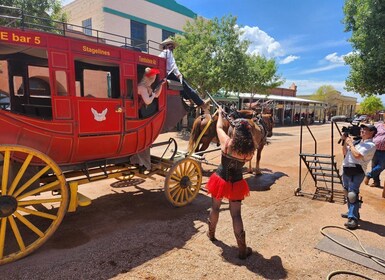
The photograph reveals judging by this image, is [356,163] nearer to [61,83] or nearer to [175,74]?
[175,74]

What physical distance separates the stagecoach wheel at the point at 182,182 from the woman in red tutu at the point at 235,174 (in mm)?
1356

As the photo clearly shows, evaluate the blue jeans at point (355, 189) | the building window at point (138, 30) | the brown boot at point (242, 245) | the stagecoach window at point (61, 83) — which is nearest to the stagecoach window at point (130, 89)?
the stagecoach window at point (61, 83)

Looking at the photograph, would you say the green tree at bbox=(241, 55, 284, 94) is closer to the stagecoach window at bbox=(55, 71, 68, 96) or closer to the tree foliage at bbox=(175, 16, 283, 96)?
the tree foliage at bbox=(175, 16, 283, 96)

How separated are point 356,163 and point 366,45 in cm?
973

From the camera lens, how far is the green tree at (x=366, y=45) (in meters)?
11.2

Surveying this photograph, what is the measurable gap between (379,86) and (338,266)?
12.8m

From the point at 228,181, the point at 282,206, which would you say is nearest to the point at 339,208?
the point at 282,206

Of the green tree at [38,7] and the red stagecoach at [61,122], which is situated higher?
the green tree at [38,7]

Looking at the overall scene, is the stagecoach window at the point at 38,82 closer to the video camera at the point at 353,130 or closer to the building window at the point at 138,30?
the video camera at the point at 353,130

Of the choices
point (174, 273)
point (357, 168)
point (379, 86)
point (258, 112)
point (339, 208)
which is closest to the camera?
point (174, 273)

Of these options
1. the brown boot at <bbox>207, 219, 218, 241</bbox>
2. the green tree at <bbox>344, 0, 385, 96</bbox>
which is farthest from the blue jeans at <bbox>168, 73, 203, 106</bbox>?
the green tree at <bbox>344, 0, 385, 96</bbox>

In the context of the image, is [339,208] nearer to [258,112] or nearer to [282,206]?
[282,206]

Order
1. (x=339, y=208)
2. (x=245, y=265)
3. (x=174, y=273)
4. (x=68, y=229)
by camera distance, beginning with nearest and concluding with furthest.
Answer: (x=174, y=273), (x=245, y=265), (x=68, y=229), (x=339, y=208)

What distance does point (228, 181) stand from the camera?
3617 mm
